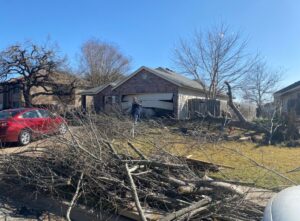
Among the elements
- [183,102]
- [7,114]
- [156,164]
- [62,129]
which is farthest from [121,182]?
[183,102]

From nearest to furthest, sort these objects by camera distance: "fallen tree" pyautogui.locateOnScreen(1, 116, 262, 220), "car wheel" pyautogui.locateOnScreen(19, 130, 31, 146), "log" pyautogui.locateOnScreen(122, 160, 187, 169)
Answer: "fallen tree" pyautogui.locateOnScreen(1, 116, 262, 220)
"log" pyautogui.locateOnScreen(122, 160, 187, 169)
"car wheel" pyautogui.locateOnScreen(19, 130, 31, 146)

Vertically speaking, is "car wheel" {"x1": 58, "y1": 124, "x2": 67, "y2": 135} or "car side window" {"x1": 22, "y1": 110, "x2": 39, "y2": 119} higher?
"car side window" {"x1": 22, "y1": 110, "x2": 39, "y2": 119}

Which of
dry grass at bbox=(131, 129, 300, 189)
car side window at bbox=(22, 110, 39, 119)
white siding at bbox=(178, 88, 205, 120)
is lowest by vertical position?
dry grass at bbox=(131, 129, 300, 189)

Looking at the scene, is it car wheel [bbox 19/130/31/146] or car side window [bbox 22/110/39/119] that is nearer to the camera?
car wheel [bbox 19/130/31/146]

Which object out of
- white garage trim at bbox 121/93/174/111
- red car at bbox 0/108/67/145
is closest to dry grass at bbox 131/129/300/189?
red car at bbox 0/108/67/145

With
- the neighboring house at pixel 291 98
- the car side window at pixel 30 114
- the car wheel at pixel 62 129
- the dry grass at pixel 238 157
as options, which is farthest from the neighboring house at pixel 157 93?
the car wheel at pixel 62 129

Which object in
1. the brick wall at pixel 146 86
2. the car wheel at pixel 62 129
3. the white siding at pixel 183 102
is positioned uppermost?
the brick wall at pixel 146 86

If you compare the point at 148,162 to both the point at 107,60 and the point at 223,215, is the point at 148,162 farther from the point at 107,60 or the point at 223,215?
the point at 107,60

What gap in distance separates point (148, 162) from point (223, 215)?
1524 millimetres

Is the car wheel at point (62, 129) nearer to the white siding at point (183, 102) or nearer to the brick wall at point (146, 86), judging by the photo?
the brick wall at point (146, 86)

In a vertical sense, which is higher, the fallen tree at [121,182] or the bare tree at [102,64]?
the bare tree at [102,64]

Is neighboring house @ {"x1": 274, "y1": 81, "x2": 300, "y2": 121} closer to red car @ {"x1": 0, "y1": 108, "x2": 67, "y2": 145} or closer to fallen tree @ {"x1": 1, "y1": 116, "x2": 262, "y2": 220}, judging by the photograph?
red car @ {"x1": 0, "y1": 108, "x2": 67, "y2": 145}

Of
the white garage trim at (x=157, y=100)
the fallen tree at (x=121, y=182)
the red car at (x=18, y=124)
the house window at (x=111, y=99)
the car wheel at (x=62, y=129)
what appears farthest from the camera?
the house window at (x=111, y=99)

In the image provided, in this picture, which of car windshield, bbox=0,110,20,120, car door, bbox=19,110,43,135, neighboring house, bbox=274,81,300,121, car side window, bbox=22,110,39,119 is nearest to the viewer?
car windshield, bbox=0,110,20,120
